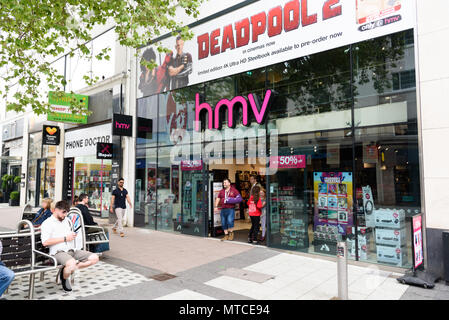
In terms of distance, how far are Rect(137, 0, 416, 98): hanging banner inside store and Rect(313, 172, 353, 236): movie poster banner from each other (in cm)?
320

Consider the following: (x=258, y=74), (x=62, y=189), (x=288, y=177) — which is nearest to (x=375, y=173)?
(x=288, y=177)

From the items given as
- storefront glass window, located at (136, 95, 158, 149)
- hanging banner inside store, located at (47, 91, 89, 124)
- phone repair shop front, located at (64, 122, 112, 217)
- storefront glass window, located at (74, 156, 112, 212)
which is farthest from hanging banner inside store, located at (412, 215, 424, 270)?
hanging banner inside store, located at (47, 91, 89, 124)

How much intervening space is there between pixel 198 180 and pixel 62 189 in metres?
10.7

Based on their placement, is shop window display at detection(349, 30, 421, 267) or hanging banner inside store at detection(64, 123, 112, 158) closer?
shop window display at detection(349, 30, 421, 267)

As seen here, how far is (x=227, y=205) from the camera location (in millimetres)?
9398

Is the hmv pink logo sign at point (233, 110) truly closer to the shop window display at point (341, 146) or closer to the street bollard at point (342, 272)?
the shop window display at point (341, 146)

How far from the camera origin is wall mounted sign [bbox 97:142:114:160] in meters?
13.0

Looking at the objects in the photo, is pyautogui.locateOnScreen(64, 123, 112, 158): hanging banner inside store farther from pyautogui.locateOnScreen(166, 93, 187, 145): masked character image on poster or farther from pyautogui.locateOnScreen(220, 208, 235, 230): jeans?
pyautogui.locateOnScreen(220, 208, 235, 230): jeans

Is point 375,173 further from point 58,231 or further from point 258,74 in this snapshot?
point 58,231

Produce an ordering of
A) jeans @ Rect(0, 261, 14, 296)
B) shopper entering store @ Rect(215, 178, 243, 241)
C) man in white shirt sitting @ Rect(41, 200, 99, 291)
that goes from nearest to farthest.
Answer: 1. jeans @ Rect(0, 261, 14, 296)
2. man in white shirt sitting @ Rect(41, 200, 99, 291)
3. shopper entering store @ Rect(215, 178, 243, 241)

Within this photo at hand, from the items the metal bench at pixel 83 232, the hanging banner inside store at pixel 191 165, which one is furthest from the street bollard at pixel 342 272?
the hanging banner inside store at pixel 191 165

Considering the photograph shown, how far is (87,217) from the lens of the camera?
6.99 metres

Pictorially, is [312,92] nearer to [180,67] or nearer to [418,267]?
[418,267]

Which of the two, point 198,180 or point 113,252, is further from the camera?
point 198,180
